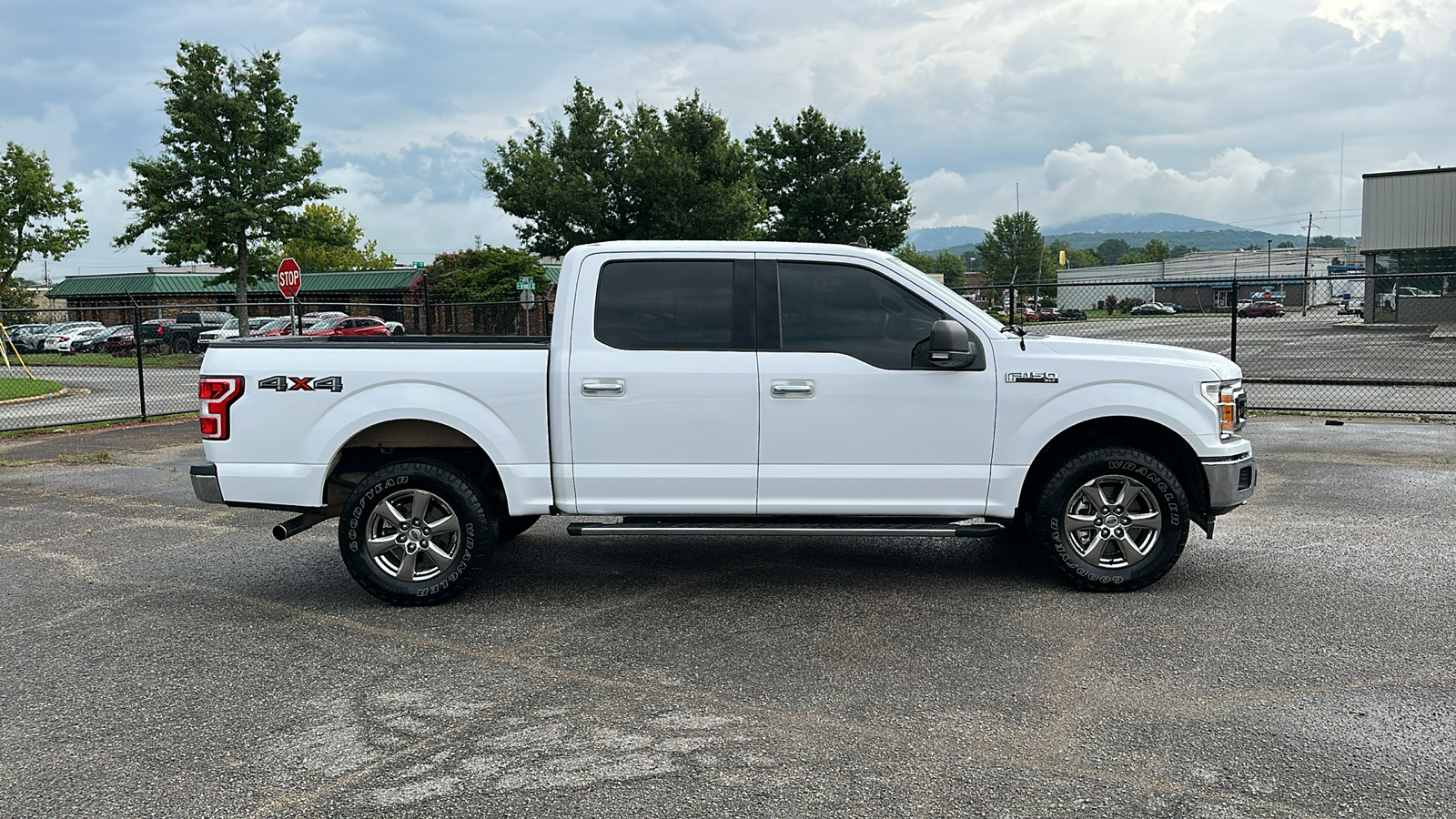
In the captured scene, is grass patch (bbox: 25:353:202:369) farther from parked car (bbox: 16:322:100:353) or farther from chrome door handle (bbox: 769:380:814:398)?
chrome door handle (bbox: 769:380:814:398)

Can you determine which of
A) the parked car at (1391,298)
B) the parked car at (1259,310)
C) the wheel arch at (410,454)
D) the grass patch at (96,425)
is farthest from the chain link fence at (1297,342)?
the grass patch at (96,425)

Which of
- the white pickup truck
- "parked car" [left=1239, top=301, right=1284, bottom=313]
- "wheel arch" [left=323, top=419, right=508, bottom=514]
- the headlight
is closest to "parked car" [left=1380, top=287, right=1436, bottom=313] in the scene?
"parked car" [left=1239, top=301, right=1284, bottom=313]

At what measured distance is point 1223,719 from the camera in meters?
4.26

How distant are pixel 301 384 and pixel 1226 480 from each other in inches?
205

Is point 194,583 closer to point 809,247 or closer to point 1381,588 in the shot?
point 809,247

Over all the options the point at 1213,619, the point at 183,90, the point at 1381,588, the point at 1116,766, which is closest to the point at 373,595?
the point at 1116,766

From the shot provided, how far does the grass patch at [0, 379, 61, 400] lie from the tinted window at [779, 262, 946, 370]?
2016 cm

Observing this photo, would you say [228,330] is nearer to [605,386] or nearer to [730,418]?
[605,386]

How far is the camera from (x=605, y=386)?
5773mm

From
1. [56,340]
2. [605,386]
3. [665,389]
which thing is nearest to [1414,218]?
[665,389]

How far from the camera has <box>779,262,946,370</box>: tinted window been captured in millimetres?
5855

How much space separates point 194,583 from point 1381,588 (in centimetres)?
716

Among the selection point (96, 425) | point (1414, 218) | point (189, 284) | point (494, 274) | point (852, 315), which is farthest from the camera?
point (189, 284)

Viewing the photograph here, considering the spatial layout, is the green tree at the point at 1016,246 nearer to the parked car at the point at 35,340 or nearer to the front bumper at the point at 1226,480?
the parked car at the point at 35,340
